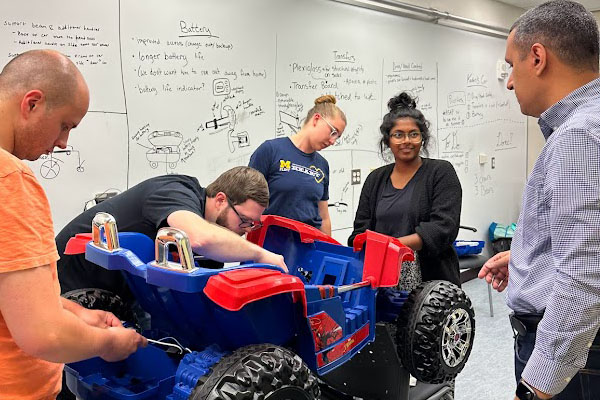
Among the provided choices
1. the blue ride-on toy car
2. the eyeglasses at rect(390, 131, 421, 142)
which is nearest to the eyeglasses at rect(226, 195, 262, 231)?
the blue ride-on toy car

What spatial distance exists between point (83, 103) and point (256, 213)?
753 millimetres

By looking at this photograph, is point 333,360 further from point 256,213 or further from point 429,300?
point 256,213

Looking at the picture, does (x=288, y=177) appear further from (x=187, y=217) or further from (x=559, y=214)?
(x=559, y=214)

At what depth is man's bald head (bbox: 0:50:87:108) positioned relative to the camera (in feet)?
3.32

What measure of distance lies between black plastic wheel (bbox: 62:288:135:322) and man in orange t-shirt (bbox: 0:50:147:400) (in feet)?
1.20

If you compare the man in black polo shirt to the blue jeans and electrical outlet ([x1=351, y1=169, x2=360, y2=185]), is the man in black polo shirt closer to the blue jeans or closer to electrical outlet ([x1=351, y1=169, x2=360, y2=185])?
the blue jeans

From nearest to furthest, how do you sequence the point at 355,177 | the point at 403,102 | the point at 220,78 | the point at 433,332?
the point at 433,332 < the point at 403,102 < the point at 220,78 < the point at 355,177

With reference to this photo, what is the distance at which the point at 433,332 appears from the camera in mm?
1640

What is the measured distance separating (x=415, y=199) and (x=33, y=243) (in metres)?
1.62

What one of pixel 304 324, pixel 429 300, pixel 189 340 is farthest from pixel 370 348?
pixel 189 340

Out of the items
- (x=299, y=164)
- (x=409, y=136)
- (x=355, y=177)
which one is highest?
(x=409, y=136)

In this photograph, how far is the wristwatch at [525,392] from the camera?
1.16 metres

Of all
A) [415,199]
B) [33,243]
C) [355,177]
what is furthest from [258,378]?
[355,177]

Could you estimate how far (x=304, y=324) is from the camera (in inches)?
51.9
